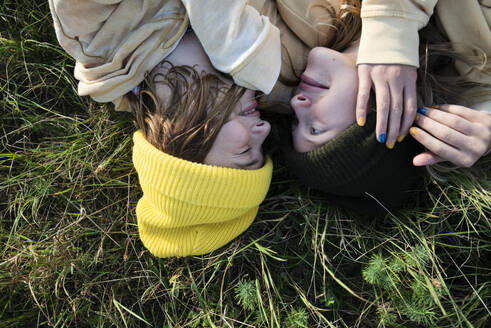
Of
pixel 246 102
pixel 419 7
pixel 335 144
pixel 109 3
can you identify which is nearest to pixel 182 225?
pixel 246 102

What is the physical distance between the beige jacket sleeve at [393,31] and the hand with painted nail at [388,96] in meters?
0.03

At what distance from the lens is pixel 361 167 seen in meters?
1.61

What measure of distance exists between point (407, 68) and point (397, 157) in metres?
0.37

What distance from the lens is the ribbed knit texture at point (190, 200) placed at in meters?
1.52

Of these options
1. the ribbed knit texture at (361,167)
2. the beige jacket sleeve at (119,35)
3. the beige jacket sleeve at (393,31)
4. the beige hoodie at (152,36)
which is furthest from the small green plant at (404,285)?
the beige jacket sleeve at (119,35)

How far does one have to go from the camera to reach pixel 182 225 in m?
1.67

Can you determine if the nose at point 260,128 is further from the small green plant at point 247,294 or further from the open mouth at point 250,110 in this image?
the small green plant at point 247,294

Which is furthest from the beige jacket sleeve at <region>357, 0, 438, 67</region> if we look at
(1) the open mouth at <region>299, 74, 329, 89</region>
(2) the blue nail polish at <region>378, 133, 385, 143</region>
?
(2) the blue nail polish at <region>378, 133, 385, 143</region>

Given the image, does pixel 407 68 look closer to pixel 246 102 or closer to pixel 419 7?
pixel 419 7

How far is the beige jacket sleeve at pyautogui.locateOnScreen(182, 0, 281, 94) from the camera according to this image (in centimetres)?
148

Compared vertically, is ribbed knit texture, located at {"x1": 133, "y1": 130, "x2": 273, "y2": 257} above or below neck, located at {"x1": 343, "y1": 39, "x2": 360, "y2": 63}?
below

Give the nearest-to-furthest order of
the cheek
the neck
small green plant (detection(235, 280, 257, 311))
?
the cheek, the neck, small green plant (detection(235, 280, 257, 311))

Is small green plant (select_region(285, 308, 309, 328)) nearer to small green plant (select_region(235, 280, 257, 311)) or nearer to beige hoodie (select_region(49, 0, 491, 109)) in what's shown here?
small green plant (select_region(235, 280, 257, 311))

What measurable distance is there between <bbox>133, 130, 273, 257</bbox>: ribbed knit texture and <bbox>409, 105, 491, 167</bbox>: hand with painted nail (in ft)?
2.22
